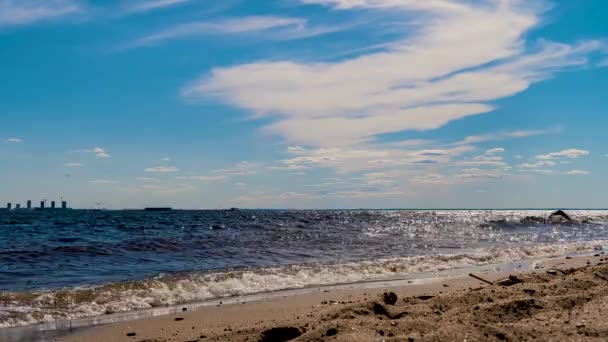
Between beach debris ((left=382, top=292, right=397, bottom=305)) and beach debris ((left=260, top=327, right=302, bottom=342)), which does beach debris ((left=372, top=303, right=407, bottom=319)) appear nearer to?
beach debris ((left=382, top=292, right=397, bottom=305))

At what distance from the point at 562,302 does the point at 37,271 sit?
11.8 metres

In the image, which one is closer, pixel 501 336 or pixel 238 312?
pixel 501 336

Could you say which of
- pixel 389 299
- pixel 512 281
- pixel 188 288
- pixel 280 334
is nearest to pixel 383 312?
pixel 389 299

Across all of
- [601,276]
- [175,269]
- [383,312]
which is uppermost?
[601,276]

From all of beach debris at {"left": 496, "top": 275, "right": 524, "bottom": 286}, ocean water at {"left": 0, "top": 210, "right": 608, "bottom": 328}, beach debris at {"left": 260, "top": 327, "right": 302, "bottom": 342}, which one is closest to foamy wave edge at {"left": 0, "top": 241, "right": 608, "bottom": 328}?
ocean water at {"left": 0, "top": 210, "right": 608, "bottom": 328}

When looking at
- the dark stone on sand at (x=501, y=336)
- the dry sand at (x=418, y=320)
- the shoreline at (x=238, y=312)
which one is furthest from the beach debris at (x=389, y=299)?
the dark stone on sand at (x=501, y=336)

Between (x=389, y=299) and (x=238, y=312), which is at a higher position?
(x=389, y=299)

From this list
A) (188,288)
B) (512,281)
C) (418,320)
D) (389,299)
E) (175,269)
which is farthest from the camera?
(175,269)

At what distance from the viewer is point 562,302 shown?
6.39m

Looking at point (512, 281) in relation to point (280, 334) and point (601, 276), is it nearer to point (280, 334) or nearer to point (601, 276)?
point (601, 276)

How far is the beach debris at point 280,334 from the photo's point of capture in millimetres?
5802

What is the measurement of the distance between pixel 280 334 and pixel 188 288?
562 cm

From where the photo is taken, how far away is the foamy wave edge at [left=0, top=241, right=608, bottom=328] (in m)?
8.84

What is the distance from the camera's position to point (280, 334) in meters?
5.85
